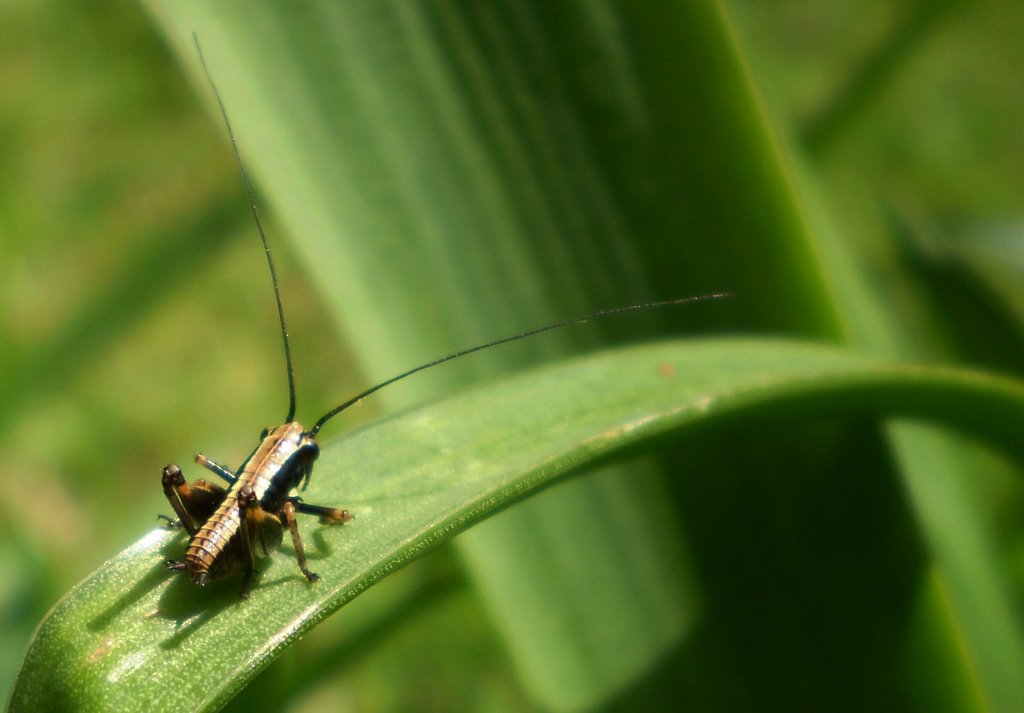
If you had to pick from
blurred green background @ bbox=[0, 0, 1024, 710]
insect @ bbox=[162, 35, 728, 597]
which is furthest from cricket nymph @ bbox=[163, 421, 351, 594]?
blurred green background @ bbox=[0, 0, 1024, 710]

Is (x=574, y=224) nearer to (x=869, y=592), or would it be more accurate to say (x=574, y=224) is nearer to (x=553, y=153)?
(x=553, y=153)

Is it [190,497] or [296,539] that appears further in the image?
[190,497]

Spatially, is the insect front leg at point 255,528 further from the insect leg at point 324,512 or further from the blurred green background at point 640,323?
the blurred green background at point 640,323

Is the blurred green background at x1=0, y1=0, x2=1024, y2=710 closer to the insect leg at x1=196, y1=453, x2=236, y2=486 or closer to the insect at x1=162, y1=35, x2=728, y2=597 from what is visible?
the insect at x1=162, y1=35, x2=728, y2=597

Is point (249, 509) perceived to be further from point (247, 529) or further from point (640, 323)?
point (640, 323)

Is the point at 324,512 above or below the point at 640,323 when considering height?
above

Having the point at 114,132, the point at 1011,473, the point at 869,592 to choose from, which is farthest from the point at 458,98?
the point at 114,132

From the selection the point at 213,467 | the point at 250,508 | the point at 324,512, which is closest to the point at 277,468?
the point at 250,508
